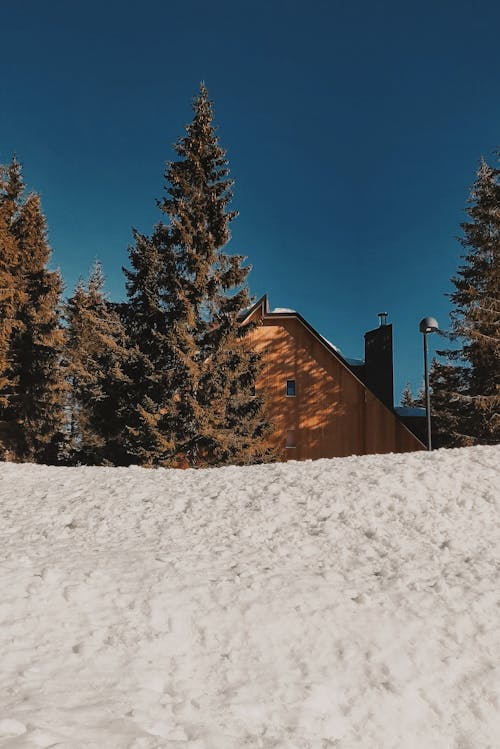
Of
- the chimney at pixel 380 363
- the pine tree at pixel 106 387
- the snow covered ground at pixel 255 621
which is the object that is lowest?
the snow covered ground at pixel 255 621

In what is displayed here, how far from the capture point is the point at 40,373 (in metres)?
23.5

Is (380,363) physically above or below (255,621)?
above

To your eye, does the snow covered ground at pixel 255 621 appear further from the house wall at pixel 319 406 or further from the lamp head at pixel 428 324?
the house wall at pixel 319 406

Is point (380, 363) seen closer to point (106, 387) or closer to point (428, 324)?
point (428, 324)

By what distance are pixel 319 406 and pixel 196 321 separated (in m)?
8.51

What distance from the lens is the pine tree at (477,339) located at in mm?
18453

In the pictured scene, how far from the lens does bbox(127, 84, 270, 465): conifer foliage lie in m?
15.8

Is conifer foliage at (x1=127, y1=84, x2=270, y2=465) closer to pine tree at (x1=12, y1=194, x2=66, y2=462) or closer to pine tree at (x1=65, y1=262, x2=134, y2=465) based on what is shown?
pine tree at (x1=65, y1=262, x2=134, y2=465)

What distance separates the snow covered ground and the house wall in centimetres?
1503

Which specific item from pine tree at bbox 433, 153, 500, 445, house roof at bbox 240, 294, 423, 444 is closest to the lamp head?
pine tree at bbox 433, 153, 500, 445

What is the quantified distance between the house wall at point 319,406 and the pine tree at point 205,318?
4758 millimetres

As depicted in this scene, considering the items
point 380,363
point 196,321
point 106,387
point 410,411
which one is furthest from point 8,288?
point 410,411

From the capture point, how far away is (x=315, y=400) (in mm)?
22719

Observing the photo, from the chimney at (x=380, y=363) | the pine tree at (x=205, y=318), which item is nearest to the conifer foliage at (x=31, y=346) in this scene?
the pine tree at (x=205, y=318)
